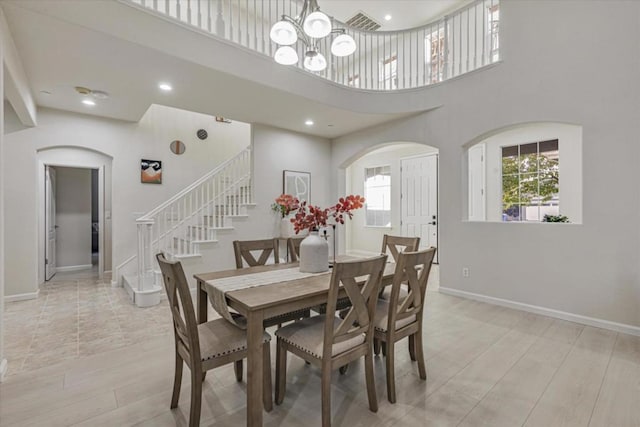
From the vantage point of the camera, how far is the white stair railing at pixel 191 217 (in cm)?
397

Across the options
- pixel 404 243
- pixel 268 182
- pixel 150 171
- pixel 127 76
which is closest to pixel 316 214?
pixel 404 243

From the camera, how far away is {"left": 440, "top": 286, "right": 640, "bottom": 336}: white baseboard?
2968 mm

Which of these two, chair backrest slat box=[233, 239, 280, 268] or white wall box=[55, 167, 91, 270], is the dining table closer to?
chair backrest slat box=[233, 239, 280, 268]

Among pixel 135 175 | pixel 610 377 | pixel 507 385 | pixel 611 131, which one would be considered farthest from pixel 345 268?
pixel 135 175

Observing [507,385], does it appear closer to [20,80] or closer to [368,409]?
[368,409]

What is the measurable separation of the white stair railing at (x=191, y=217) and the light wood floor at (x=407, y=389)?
1.50 metres

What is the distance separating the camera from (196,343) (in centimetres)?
159

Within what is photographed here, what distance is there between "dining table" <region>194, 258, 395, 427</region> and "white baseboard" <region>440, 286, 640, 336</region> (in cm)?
239

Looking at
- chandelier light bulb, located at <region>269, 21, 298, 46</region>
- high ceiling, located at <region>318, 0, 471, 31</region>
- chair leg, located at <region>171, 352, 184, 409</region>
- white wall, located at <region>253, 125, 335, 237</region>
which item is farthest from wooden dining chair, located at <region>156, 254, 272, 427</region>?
high ceiling, located at <region>318, 0, 471, 31</region>

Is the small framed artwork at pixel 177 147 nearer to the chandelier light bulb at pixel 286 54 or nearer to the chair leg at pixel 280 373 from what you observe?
the chandelier light bulb at pixel 286 54

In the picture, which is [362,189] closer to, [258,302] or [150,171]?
[150,171]

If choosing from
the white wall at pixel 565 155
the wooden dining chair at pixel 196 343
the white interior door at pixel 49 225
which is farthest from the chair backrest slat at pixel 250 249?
the white interior door at pixel 49 225

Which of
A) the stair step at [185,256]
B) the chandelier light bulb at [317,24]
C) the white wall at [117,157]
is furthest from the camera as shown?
the stair step at [185,256]

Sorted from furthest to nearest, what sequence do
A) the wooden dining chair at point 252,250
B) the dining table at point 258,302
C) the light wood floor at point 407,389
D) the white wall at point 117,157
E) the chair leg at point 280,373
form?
the white wall at point 117,157 → the wooden dining chair at point 252,250 → the chair leg at point 280,373 → the light wood floor at point 407,389 → the dining table at point 258,302
